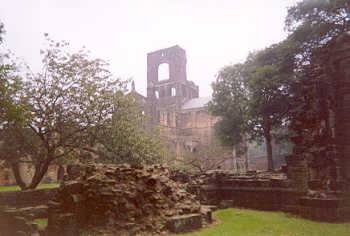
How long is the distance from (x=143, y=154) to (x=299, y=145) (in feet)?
26.8

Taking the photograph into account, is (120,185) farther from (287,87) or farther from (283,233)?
(287,87)

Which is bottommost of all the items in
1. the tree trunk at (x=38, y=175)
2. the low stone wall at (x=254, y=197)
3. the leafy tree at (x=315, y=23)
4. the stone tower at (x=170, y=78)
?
the low stone wall at (x=254, y=197)

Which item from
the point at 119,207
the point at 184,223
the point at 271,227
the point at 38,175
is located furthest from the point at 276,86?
the point at 38,175

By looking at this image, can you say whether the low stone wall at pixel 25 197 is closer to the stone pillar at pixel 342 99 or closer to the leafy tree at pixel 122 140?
the leafy tree at pixel 122 140

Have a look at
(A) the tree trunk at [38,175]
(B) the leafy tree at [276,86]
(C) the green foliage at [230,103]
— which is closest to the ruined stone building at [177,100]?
(C) the green foliage at [230,103]

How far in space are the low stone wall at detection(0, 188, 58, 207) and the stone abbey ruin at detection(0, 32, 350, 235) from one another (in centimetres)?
4

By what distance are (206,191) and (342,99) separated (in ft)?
27.6

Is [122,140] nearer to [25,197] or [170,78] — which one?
[25,197]

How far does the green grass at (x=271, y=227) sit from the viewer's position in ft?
31.9

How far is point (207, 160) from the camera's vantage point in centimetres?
3684

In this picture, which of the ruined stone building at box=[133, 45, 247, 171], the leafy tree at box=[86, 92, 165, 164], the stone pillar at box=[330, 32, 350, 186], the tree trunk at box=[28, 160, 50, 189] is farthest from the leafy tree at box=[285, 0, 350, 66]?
the ruined stone building at box=[133, 45, 247, 171]

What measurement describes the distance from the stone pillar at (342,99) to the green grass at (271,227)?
11.6ft

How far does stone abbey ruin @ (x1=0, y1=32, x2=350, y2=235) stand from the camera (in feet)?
33.9

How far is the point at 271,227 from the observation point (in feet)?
35.2
